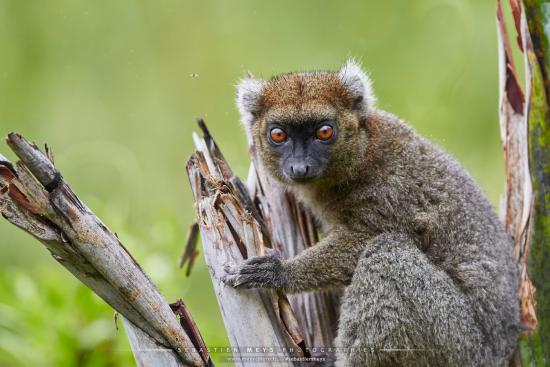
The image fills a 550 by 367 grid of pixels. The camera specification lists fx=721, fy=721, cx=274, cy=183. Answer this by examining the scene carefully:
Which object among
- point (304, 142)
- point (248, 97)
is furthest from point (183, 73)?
point (304, 142)

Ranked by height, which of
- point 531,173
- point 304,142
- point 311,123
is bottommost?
point 531,173

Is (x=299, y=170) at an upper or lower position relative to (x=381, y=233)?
upper

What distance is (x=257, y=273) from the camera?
18.7 ft

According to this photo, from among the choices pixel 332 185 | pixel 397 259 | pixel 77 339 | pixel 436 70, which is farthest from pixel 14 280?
pixel 436 70

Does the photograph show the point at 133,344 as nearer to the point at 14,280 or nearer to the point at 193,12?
the point at 14,280

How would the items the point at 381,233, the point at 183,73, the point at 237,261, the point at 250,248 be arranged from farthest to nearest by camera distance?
the point at 183,73, the point at 381,233, the point at 250,248, the point at 237,261

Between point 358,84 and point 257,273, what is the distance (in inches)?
84.8

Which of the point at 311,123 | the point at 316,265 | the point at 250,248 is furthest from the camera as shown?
the point at 311,123

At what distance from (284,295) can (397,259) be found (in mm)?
976

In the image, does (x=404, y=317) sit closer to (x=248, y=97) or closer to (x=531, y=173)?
(x=531, y=173)

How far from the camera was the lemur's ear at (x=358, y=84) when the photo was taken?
6.71 meters

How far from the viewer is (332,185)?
6.62 meters

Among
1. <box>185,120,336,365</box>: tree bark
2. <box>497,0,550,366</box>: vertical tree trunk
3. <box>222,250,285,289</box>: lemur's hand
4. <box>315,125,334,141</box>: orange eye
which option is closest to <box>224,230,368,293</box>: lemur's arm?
<box>222,250,285,289</box>: lemur's hand

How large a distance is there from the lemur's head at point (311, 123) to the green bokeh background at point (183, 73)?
3.15 m
